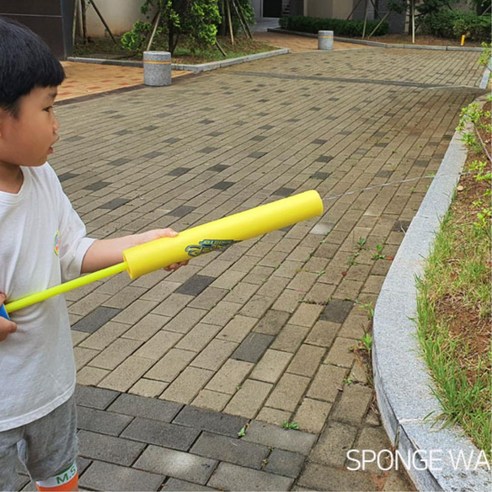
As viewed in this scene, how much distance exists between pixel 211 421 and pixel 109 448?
440 mm

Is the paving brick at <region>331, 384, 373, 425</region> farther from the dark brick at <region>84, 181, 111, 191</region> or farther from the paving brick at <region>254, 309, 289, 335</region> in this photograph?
the dark brick at <region>84, 181, 111, 191</region>

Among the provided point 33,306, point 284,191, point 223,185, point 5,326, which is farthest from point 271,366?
point 223,185

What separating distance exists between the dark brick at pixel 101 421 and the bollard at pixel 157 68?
9831 millimetres

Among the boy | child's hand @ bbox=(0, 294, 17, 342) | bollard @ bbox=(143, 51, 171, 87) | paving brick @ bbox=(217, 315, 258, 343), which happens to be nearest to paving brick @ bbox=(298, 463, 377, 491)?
the boy

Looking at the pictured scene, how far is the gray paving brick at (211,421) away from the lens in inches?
108

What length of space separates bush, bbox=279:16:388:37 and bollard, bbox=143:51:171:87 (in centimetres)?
1396

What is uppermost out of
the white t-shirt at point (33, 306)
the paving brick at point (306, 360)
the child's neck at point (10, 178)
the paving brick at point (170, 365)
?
the child's neck at point (10, 178)

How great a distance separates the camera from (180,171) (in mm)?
6691

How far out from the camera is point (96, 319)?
12.1 ft

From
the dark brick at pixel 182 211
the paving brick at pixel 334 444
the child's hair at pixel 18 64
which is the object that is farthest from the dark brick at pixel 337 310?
the child's hair at pixel 18 64

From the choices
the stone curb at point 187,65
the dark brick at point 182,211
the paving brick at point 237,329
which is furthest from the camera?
the stone curb at point 187,65

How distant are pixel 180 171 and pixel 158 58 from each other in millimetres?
5823

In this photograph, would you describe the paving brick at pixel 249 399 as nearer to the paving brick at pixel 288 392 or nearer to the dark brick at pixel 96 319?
the paving brick at pixel 288 392

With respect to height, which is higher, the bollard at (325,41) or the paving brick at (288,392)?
the bollard at (325,41)
